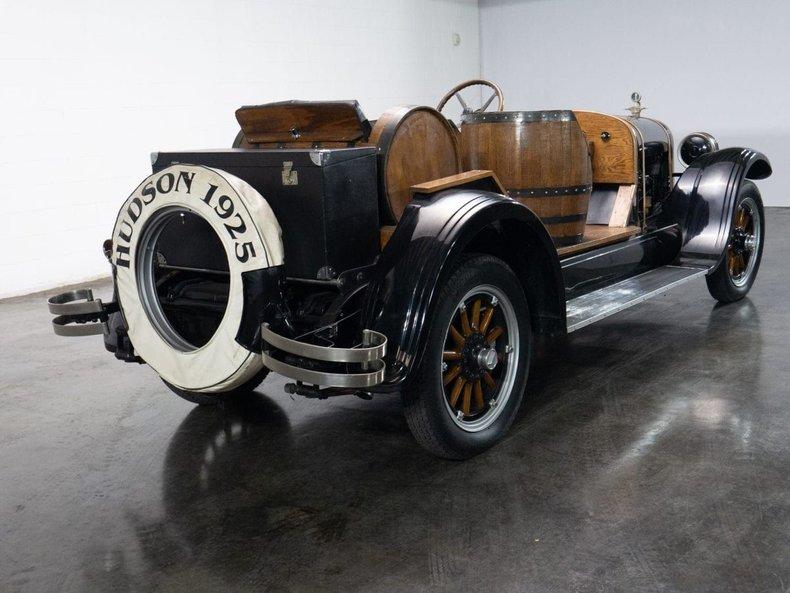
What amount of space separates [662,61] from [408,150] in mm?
8204

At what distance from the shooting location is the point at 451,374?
2732 millimetres

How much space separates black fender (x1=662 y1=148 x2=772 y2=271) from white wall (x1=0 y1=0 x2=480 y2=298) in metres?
4.68

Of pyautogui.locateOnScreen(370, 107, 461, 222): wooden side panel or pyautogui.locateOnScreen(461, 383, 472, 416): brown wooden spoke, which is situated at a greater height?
pyautogui.locateOnScreen(370, 107, 461, 222): wooden side panel

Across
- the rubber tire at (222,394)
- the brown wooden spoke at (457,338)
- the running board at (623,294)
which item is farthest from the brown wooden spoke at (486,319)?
the rubber tire at (222,394)

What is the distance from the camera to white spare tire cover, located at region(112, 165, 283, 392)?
2.50 m

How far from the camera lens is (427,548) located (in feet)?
7.36

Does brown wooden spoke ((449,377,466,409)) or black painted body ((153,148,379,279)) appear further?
brown wooden spoke ((449,377,466,409))

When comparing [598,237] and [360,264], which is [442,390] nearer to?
[360,264]

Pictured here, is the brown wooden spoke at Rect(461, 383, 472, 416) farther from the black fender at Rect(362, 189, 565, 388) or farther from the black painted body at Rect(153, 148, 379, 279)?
the black painted body at Rect(153, 148, 379, 279)

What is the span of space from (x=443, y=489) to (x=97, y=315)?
4.85 feet

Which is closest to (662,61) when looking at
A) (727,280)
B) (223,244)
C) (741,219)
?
(741,219)

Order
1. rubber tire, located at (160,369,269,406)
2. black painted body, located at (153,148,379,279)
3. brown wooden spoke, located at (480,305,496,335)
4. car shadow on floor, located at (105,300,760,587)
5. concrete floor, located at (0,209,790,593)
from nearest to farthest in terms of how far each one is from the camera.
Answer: concrete floor, located at (0,209,790,593) → car shadow on floor, located at (105,300,760,587) → black painted body, located at (153,148,379,279) → brown wooden spoke, located at (480,305,496,335) → rubber tire, located at (160,369,269,406)

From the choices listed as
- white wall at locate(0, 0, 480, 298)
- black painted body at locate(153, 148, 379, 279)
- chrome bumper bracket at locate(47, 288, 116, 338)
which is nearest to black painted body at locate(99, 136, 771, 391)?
black painted body at locate(153, 148, 379, 279)

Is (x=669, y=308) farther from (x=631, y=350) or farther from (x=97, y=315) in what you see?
(x=97, y=315)
